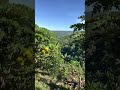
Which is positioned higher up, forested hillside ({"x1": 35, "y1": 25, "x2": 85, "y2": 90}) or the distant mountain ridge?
the distant mountain ridge

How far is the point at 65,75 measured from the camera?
5652mm

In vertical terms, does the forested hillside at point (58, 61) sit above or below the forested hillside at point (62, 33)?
below

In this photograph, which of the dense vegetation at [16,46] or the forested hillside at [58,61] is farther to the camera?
the forested hillside at [58,61]

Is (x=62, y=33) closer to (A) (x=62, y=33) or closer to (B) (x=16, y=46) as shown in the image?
(A) (x=62, y=33)

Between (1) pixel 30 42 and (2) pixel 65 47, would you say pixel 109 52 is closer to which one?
(2) pixel 65 47

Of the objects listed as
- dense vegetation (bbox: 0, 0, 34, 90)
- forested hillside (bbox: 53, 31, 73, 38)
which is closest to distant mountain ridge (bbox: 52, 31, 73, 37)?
forested hillside (bbox: 53, 31, 73, 38)

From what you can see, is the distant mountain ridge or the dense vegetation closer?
the dense vegetation

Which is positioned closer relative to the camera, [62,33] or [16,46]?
[16,46]

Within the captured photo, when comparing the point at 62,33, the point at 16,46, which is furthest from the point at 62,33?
the point at 16,46

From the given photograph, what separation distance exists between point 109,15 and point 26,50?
60.9 inches

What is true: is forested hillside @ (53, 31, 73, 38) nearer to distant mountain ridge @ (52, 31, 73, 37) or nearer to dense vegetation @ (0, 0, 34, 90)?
distant mountain ridge @ (52, 31, 73, 37)

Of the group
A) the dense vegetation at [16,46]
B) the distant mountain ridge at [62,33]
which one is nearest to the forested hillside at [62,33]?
the distant mountain ridge at [62,33]

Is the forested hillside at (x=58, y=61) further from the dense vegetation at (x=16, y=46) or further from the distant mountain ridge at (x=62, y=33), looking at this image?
the dense vegetation at (x=16, y=46)

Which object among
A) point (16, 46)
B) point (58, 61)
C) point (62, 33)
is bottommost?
point (58, 61)
